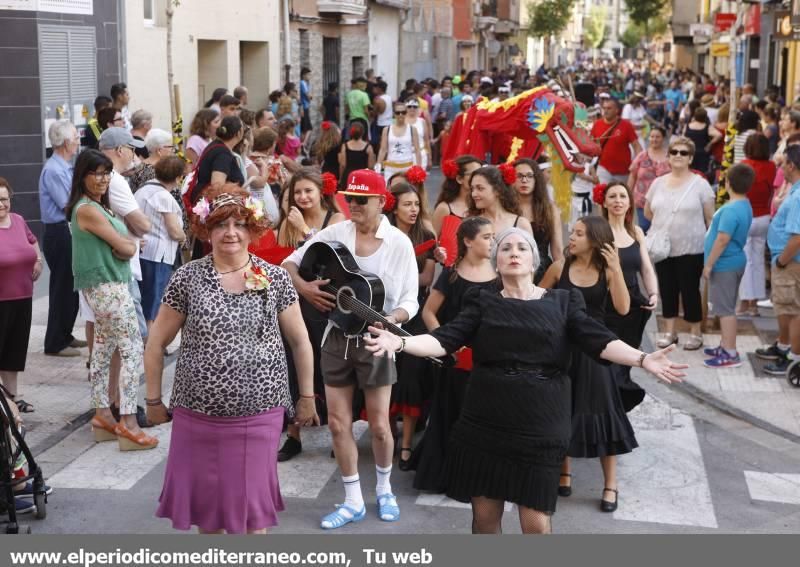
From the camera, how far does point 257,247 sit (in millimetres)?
7238

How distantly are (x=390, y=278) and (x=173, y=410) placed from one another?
5.10 feet

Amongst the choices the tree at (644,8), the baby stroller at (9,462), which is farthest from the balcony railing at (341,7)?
the tree at (644,8)

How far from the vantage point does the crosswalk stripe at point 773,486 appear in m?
6.91

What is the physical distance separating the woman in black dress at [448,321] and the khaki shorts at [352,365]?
375mm

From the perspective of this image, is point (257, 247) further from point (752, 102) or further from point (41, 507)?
point (752, 102)

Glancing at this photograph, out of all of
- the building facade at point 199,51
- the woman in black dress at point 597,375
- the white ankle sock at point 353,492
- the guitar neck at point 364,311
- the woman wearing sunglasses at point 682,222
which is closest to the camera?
the guitar neck at point 364,311

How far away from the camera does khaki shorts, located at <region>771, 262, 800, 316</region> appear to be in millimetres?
8992

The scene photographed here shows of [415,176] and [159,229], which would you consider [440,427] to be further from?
[159,229]

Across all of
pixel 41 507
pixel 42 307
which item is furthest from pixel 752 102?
pixel 41 507

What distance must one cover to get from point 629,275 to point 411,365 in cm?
150

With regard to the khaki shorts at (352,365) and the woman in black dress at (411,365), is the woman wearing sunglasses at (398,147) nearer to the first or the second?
the woman in black dress at (411,365)

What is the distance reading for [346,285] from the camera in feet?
19.8

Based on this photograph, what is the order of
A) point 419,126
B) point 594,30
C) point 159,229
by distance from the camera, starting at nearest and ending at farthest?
point 159,229 < point 419,126 < point 594,30

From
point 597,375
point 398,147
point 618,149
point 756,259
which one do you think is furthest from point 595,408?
point 398,147
